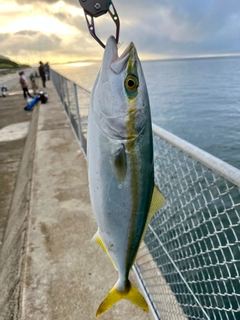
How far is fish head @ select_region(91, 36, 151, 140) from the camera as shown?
1178 mm

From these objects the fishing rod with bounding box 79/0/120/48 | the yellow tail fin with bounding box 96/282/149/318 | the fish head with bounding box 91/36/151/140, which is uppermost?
the fishing rod with bounding box 79/0/120/48

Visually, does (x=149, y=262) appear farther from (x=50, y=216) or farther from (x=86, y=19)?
(x=86, y=19)

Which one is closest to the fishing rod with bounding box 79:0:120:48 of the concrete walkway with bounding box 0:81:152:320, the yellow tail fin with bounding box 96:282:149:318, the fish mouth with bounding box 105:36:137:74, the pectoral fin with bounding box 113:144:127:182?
the fish mouth with bounding box 105:36:137:74

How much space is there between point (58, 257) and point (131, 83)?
2161 millimetres

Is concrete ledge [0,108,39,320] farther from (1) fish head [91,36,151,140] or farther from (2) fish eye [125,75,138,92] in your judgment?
(2) fish eye [125,75,138,92]

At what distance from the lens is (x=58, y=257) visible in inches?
111

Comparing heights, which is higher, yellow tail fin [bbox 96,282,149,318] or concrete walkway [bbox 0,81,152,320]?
yellow tail fin [bbox 96,282,149,318]

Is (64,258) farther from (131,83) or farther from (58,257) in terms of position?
(131,83)

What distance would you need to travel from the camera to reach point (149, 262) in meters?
2.85

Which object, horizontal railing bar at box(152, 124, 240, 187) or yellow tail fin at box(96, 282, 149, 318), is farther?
yellow tail fin at box(96, 282, 149, 318)

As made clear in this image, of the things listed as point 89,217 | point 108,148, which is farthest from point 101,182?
point 89,217

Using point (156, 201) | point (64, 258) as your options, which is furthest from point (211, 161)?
point (64, 258)

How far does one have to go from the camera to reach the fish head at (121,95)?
3.86 ft

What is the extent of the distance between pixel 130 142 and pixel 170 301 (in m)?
1.87
